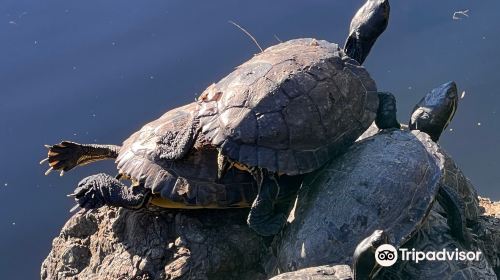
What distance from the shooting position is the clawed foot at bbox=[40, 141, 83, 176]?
4.00 m

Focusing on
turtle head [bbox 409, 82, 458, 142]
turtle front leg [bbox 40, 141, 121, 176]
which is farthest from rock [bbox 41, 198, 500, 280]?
turtle head [bbox 409, 82, 458, 142]

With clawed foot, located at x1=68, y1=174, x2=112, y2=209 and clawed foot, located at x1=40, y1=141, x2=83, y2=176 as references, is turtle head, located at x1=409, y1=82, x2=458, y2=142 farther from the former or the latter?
clawed foot, located at x1=40, y1=141, x2=83, y2=176

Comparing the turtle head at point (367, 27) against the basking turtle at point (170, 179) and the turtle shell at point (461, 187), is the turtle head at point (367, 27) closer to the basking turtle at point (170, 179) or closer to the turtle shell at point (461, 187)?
the turtle shell at point (461, 187)

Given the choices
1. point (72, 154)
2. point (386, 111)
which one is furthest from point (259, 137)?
point (72, 154)

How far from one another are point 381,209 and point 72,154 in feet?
6.99

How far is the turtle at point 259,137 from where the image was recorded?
3.06m

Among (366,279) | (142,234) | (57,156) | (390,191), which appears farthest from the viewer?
(57,156)

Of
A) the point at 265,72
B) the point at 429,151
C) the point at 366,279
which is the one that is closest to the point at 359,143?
the point at 429,151

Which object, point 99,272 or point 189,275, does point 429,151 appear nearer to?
point 189,275

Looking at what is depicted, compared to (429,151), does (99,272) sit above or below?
above

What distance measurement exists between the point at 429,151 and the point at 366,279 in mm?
900

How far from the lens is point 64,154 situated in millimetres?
4016

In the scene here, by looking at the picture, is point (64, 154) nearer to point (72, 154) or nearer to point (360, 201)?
point (72, 154)

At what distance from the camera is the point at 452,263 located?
9.85ft
